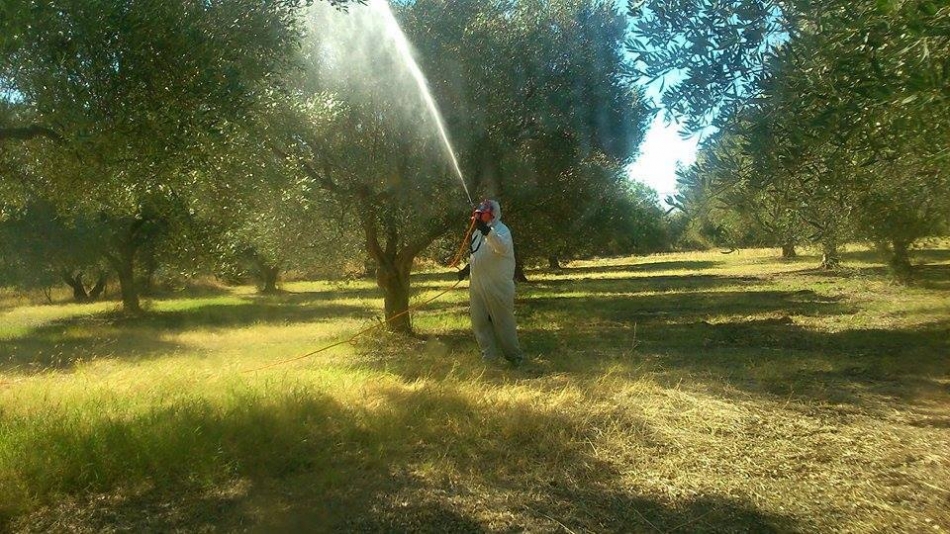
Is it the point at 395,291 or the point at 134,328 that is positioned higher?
the point at 395,291

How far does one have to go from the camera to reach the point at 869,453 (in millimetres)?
5934

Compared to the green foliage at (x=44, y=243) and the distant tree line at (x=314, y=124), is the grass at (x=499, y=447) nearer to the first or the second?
the distant tree line at (x=314, y=124)

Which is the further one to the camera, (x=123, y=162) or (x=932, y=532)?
(x=123, y=162)

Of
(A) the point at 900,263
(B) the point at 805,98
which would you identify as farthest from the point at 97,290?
(B) the point at 805,98

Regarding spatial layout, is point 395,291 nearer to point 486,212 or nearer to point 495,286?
point 495,286

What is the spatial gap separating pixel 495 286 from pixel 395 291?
6.58m

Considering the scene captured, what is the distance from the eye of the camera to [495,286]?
387 inches

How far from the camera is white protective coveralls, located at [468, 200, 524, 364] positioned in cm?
969

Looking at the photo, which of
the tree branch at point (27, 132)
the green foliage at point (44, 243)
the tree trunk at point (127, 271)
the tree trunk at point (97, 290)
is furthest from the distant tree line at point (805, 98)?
the tree trunk at point (97, 290)

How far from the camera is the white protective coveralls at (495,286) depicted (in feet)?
31.8

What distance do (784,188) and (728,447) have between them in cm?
338

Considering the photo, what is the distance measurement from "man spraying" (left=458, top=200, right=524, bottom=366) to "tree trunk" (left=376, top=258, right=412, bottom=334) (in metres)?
5.50

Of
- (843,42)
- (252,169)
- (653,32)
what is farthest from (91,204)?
(843,42)

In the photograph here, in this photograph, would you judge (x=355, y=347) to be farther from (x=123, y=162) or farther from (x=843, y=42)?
(x=843, y=42)
